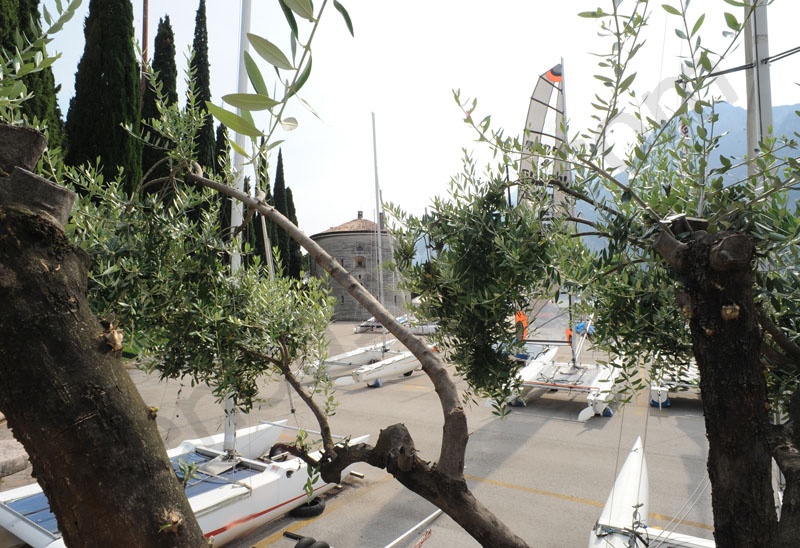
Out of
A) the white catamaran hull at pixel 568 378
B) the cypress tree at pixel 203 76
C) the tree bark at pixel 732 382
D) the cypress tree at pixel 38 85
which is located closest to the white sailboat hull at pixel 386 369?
the white catamaran hull at pixel 568 378

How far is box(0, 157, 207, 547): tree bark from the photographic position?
94 centimetres

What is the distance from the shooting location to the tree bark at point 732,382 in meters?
1.69

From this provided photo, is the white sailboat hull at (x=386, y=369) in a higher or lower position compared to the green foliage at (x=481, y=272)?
lower

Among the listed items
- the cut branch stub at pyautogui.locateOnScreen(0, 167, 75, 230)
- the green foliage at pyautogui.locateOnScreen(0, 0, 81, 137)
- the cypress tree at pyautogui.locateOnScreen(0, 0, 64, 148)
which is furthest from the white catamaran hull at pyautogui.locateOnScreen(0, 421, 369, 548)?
the cypress tree at pyautogui.locateOnScreen(0, 0, 64, 148)

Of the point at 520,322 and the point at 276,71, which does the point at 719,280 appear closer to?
the point at 520,322

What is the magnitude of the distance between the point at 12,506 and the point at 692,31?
752cm

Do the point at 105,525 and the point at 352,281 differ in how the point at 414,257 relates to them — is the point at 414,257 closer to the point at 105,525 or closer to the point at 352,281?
the point at 352,281

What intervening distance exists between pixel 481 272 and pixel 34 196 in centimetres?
173

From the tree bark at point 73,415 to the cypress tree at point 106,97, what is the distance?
16.4 metres

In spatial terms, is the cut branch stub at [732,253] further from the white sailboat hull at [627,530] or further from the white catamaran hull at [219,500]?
the white catamaran hull at [219,500]

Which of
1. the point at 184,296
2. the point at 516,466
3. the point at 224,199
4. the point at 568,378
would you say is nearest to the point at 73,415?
the point at 184,296

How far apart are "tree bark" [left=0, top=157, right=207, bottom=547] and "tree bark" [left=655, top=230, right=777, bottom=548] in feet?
5.21

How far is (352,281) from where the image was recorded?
2.29 meters

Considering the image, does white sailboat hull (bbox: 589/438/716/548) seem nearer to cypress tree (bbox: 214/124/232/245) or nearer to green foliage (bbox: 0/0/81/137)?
cypress tree (bbox: 214/124/232/245)
